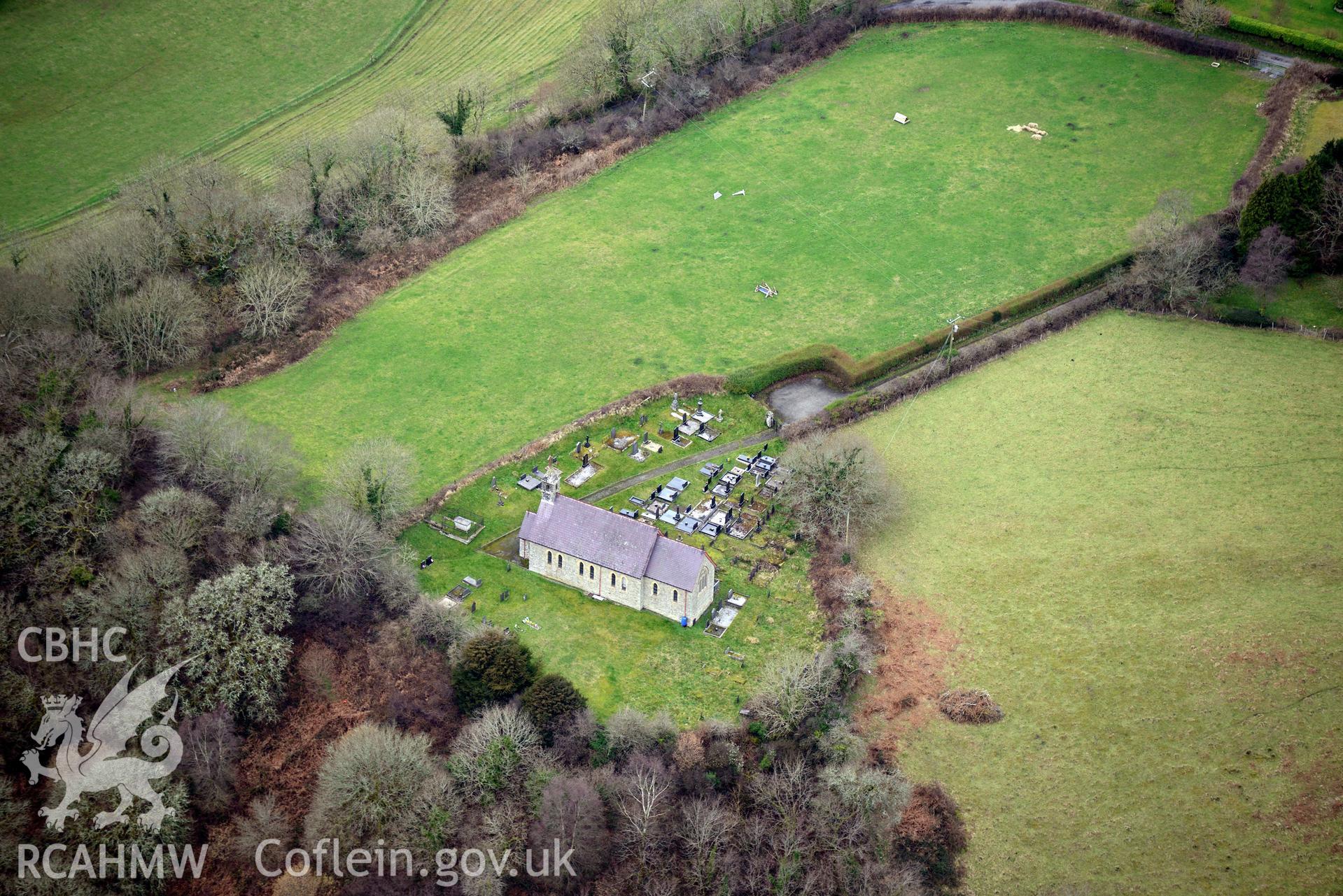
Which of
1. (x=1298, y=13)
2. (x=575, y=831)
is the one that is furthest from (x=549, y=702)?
(x=1298, y=13)

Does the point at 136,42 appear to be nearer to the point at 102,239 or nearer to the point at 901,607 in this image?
the point at 102,239

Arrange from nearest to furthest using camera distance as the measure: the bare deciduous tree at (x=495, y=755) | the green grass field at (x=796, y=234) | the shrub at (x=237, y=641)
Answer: the bare deciduous tree at (x=495, y=755), the shrub at (x=237, y=641), the green grass field at (x=796, y=234)

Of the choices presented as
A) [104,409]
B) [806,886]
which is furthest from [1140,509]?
[104,409]

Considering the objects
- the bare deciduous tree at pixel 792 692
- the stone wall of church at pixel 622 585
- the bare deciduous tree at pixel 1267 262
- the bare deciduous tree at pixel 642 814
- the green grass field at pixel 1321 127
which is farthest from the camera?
the green grass field at pixel 1321 127

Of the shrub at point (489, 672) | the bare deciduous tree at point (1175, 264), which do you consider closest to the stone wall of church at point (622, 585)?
the shrub at point (489, 672)

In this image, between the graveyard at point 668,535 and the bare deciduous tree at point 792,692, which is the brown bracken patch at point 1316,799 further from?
the graveyard at point 668,535

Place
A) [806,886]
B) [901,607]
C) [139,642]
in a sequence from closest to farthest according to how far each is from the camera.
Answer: [806,886]
[139,642]
[901,607]
